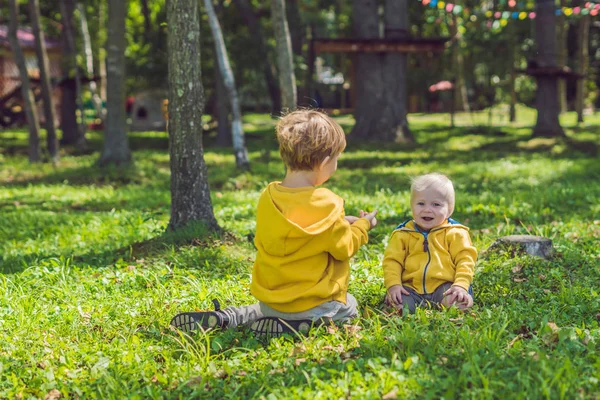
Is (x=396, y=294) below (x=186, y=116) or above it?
below

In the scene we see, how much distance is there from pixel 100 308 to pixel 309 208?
188cm

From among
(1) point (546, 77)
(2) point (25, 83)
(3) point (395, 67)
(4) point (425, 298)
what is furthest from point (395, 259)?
(1) point (546, 77)

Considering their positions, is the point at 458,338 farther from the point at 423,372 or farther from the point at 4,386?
the point at 4,386

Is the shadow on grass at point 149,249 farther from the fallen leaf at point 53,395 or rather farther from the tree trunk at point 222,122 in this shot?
the tree trunk at point 222,122

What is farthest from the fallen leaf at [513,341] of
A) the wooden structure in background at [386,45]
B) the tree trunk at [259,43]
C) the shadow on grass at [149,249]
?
the tree trunk at [259,43]

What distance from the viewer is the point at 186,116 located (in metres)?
6.25

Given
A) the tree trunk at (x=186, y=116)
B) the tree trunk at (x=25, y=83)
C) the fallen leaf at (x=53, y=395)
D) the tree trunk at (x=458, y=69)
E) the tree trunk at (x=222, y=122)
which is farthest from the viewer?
the tree trunk at (x=458, y=69)

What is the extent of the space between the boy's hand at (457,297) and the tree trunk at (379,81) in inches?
497

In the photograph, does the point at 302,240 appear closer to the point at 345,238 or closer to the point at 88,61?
the point at 345,238

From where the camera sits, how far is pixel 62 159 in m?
15.4

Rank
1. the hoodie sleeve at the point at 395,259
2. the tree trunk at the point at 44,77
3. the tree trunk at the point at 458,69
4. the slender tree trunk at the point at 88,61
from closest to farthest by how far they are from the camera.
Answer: the hoodie sleeve at the point at 395,259 < the tree trunk at the point at 44,77 < the slender tree trunk at the point at 88,61 < the tree trunk at the point at 458,69

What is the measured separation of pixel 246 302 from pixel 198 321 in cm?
71

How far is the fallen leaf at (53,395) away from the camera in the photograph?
3536 mm

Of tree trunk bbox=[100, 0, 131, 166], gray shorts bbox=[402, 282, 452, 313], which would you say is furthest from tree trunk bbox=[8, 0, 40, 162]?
gray shorts bbox=[402, 282, 452, 313]
